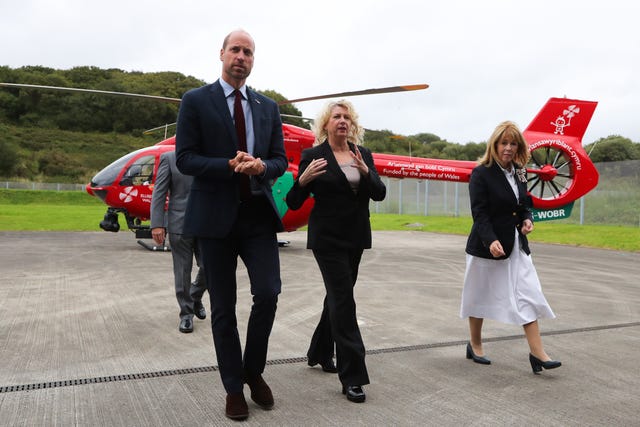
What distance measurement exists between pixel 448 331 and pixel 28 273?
6.41m

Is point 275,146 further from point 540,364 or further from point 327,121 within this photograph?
point 540,364

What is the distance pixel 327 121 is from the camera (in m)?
3.65

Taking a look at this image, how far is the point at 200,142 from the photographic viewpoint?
10.1ft

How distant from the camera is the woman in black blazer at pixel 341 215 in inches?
131

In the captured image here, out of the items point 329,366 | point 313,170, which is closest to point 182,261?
point 329,366

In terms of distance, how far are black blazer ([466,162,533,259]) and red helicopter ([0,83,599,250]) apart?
292 inches

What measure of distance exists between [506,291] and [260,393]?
1963mm

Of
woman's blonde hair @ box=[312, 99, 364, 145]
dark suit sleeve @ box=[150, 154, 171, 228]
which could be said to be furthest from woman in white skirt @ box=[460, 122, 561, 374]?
dark suit sleeve @ box=[150, 154, 171, 228]

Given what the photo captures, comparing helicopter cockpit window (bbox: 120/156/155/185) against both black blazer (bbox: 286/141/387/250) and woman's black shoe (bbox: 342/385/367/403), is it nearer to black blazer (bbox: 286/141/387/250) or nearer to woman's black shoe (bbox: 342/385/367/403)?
black blazer (bbox: 286/141/387/250)

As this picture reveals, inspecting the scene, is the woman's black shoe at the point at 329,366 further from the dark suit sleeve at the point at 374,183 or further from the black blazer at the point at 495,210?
the black blazer at the point at 495,210

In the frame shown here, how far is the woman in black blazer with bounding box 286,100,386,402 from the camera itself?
10.9 feet

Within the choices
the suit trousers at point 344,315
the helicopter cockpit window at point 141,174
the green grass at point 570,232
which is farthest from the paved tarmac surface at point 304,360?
the green grass at point 570,232

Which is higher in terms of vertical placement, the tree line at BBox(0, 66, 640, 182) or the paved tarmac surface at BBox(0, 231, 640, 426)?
the tree line at BBox(0, 66, 640, 182)

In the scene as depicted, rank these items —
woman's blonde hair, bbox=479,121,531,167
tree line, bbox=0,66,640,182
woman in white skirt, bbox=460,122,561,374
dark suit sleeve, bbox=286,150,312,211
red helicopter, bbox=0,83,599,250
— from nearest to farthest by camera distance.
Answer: dark suit sleeve, bbox=286,150,312,211 → woman in white skirt, bbox=460,122,561,374 → woman's blonde hair, bbox=479,121,531,167 → red helicopter, bbox=0,83,599,250 → tree line, bbox=0,66,640,182
